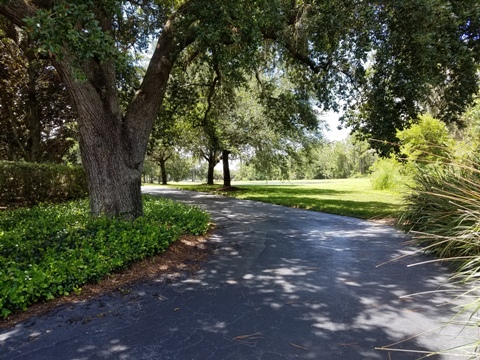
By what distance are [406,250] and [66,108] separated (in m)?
15.4

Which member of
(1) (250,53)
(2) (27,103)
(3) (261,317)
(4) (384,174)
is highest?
(2) (27,103)

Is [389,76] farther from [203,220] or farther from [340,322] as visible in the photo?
[340,322]

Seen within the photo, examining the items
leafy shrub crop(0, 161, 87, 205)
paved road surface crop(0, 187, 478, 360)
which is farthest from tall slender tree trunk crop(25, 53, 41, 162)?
paved road surface crop(0, 187, 478, 360)

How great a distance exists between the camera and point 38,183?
11.0 meters

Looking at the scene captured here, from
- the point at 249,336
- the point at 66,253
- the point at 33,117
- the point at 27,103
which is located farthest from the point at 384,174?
the point at 27,103

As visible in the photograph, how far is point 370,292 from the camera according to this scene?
11.4 feet

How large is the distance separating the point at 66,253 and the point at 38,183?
29.6 feet

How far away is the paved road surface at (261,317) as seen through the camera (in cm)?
241

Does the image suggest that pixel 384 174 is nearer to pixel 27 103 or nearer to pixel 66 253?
pixel 66 253

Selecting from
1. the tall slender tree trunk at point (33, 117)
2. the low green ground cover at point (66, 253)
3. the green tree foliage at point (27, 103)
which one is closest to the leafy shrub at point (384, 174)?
the low green ground cover at point (66, 253)

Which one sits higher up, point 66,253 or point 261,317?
point 66,253

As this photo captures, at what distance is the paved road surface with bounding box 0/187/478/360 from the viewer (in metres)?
2.41

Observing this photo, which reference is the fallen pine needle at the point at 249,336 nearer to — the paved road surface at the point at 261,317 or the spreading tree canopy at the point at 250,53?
the paved road surface at the point at 261,317

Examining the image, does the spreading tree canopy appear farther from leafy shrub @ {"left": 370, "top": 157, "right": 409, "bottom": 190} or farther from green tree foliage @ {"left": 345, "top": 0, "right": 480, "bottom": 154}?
leafy shrub @ {"left": 370, "top": 157, "right": 409, "bottom": 190}
